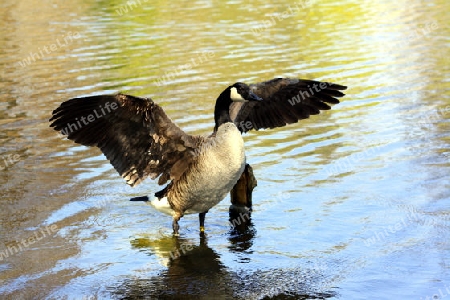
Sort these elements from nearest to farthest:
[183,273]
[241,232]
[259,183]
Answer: [183,273] → [241,232] → [259,183]

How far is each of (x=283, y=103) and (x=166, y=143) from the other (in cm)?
194

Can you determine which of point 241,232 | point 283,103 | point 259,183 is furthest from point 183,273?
point 259,183

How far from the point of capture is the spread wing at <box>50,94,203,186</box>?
8.76 metres

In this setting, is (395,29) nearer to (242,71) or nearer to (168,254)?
(242,71)

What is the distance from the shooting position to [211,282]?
8.12 meters

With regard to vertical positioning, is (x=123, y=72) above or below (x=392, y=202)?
above

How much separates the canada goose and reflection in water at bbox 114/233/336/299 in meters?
0.74

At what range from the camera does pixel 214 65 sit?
19812 mm

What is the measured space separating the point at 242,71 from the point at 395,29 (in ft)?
24.2

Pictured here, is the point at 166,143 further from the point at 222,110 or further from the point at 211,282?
the point at 211,282

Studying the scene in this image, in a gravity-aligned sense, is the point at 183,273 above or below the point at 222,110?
below

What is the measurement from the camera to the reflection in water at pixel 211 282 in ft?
25.3

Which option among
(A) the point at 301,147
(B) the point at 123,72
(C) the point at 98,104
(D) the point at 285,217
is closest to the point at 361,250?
(D) the point at 285,217

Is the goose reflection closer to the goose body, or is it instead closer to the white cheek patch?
the goose body
